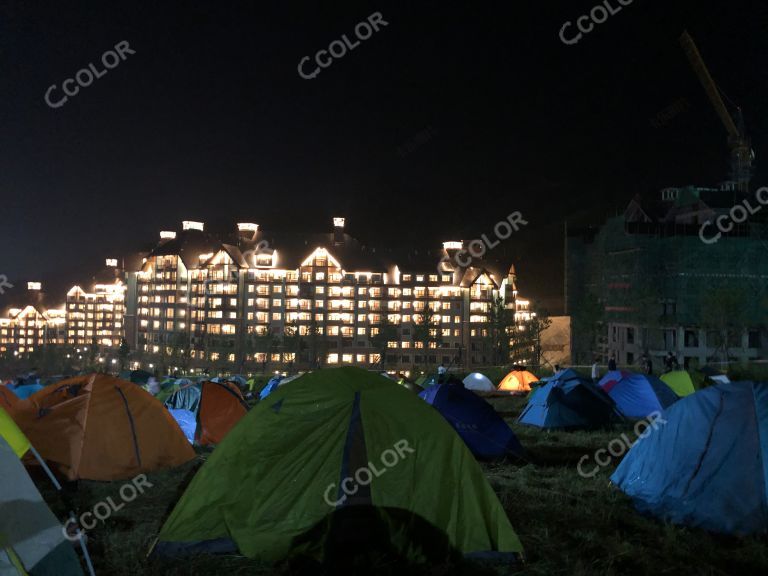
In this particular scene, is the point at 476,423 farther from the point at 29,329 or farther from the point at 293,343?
the point at 29,329

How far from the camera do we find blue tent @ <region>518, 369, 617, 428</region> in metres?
15.4

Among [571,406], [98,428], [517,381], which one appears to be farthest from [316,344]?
[98,428]

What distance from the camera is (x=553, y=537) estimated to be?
7.44 metres

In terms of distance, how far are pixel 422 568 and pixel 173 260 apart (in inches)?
3451

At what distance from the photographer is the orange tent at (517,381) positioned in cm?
2647

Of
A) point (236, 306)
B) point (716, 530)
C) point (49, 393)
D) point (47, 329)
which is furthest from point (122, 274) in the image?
point (716, 530)

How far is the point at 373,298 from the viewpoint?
81.8 meters

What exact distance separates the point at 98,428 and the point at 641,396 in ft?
47.2

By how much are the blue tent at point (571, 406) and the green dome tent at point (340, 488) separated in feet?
30.1

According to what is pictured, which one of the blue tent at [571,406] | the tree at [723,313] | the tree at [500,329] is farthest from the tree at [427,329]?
the blue tent at [571,406]

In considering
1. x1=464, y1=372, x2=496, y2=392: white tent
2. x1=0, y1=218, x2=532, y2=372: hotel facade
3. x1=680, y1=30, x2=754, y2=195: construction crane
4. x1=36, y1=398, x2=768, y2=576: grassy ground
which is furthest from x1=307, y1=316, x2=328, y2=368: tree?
x1=36, y1=398, x2=768, y2=576: grassy ground

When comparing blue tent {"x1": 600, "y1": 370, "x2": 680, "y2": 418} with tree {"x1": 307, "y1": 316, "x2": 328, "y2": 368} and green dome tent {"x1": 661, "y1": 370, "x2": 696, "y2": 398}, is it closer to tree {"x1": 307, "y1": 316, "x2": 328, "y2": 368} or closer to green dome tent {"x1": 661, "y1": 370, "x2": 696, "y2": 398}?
green dome tent {"x1": 661, "y1": 370, "x2": 696, "y2": 398}

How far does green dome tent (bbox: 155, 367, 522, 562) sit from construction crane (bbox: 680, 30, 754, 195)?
3486 inches

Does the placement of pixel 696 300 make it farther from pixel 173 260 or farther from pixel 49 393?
pixel 173 260
